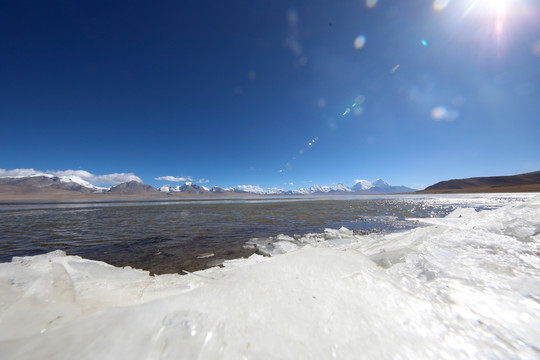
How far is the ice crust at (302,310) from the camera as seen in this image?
173 cm

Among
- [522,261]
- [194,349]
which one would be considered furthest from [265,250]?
[522,261]

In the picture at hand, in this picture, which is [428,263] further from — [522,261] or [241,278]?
[241,278]

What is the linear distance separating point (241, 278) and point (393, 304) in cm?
203

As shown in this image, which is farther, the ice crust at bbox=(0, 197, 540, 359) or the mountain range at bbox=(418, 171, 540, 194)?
the mountain range at bbox=(418, 171, 540, 194)

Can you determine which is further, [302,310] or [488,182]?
[488,182]

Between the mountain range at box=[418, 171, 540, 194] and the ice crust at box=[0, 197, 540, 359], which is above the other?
the mountain range at box=[418, 171, 540, 194]

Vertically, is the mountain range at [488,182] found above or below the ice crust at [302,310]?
above

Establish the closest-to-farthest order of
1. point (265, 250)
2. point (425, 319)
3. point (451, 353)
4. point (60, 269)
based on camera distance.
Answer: point (451, 353) → point (425, 319) → point (60, 269) → point (265, 250)

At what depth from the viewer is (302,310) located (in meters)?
2.22

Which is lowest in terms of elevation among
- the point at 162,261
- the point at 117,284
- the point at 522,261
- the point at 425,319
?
the point at 162,261

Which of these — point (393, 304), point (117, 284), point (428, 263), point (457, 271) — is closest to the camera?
point (393, 304)

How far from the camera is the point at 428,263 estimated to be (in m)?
3.16

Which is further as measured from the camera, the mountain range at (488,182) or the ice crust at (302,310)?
the mountain range at (488,182)

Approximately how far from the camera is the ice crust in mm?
1730
